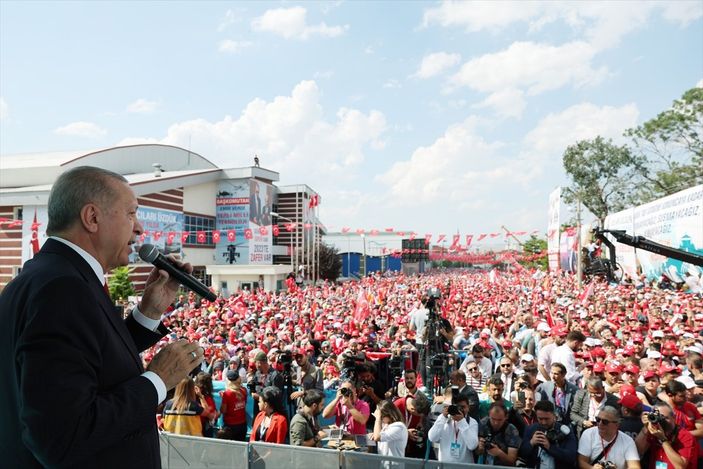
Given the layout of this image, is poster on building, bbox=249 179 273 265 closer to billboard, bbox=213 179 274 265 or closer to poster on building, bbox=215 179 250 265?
billboard, bbox=213 179 274 265

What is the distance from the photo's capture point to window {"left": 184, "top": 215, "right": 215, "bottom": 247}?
40250 millimetres

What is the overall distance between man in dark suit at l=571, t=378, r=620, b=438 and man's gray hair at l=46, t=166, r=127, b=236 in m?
5.27

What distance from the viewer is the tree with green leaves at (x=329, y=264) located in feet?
160

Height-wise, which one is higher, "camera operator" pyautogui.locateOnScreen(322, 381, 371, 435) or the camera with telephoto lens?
the camera with telephoto lens

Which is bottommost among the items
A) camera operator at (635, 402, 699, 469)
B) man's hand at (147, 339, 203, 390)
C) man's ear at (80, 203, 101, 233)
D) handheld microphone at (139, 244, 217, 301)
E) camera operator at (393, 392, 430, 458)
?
camera operator at (393, 392, 430, 458)

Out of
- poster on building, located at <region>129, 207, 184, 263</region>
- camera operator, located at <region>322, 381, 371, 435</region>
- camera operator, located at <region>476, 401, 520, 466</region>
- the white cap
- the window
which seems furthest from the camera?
the window

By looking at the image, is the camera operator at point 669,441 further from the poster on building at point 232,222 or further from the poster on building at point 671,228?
the poster on building at point 232,222

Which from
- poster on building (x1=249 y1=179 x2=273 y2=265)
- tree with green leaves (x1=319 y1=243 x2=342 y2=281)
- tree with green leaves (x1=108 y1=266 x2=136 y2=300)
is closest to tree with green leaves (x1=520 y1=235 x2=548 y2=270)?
tree with green leaves (x1=319 y1=243 x2=342 y2=281)

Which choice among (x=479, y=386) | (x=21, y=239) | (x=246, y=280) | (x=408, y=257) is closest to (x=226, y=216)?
(x=246, y=280)

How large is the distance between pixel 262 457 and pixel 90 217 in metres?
3.97

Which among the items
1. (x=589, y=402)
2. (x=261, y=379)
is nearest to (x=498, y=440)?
(x=589, y=402)

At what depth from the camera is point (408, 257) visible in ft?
190

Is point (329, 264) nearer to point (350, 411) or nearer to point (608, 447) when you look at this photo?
point (350, 411)

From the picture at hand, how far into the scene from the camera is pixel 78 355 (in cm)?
133
